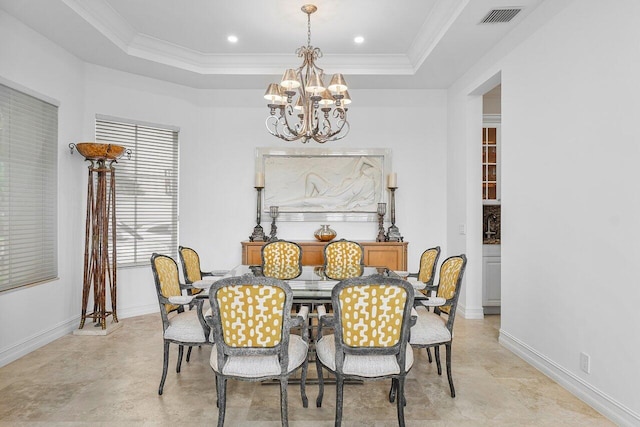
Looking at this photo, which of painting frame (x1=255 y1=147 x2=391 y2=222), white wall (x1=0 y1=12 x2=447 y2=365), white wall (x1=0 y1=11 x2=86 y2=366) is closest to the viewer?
white wall (x1=0 y1=11 x2=86 y2=366)

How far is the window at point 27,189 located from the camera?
11.4 feet

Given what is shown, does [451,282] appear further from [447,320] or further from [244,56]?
[244,56]

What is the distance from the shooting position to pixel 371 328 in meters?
2.15

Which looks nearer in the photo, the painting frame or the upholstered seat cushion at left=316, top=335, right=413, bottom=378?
the upholstered seat cushion at left=316, top=335, right=413, bottom=378

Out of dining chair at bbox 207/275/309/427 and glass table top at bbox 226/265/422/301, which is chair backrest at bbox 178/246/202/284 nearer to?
glass table top at bbox 226/265/422/301

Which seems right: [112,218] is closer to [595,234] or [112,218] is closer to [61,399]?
[61,399]

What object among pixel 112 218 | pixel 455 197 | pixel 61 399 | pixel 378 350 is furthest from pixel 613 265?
pixel 112 218

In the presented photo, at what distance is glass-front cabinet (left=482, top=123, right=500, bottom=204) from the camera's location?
18.4 feet

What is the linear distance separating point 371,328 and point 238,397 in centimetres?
119

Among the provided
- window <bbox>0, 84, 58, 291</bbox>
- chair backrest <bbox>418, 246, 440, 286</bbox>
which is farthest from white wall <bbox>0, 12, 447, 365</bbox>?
chair backrest <bbox>418, 246, 440, 286</bbox>

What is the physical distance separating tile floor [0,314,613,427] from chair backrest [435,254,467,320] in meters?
0.57

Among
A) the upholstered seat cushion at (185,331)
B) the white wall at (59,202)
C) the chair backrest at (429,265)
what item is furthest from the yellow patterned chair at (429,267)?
the white wall at (59,202)

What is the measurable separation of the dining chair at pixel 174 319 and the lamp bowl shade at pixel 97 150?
1792 mm

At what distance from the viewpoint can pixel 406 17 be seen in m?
3.94
